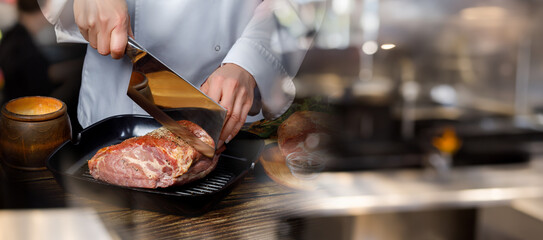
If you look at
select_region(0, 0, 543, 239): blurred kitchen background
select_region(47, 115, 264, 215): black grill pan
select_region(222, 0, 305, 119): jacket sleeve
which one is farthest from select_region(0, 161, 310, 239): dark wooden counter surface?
select_region(0, 0, 543, 239): blurred kitchen background

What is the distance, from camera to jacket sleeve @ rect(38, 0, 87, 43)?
0.45m

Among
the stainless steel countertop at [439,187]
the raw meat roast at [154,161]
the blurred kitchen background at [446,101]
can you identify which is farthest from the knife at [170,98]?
the stainless steel countertop at [439,187]

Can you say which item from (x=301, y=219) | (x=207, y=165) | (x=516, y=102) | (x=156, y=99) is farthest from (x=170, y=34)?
(x=516, y=102)

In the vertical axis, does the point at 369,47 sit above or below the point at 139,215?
above

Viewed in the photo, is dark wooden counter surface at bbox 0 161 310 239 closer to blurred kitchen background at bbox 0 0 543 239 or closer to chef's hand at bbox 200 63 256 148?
chef's hand at bbox 200 63 256 148

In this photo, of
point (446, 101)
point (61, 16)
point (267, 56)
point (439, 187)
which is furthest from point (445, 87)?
point (61, 16)

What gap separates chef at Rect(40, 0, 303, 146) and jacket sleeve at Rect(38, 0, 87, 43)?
0.06 metres

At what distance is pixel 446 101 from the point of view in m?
1.35

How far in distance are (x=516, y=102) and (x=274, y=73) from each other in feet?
4.20

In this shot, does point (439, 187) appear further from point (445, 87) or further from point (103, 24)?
point (103, 24)

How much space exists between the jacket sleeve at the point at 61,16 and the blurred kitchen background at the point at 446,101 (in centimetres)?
75

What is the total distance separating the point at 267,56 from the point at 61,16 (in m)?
0.28

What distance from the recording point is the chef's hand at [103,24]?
0.47 m

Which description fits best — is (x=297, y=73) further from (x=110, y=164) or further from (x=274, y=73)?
(x=110, y=164)
